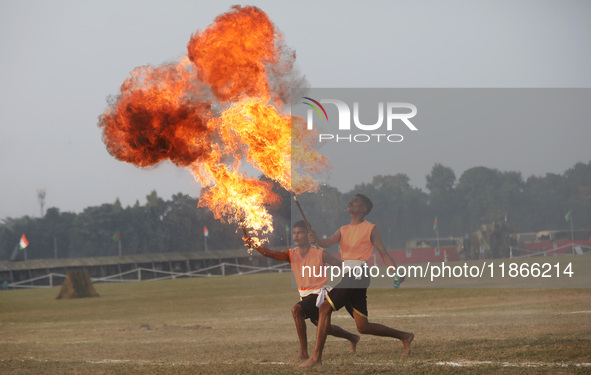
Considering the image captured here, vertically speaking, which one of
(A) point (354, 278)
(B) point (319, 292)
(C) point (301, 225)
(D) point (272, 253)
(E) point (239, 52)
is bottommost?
(B) point (319, 292)

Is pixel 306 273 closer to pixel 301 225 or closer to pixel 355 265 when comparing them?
pixel 301 225

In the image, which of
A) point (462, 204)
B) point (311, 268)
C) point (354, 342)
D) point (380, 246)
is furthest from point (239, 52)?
point (462, 204)

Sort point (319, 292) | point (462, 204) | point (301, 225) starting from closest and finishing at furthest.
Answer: point (319, 292)
point (301, 225)
point (462, 204)

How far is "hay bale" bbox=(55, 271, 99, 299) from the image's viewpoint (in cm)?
4478

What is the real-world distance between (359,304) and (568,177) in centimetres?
3731

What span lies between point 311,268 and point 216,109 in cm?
439

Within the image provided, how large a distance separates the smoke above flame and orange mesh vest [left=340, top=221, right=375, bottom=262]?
92.9 inches

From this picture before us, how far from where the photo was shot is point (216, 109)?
47.4 ft

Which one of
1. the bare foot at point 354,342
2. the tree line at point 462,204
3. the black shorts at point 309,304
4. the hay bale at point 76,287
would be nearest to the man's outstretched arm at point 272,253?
the black shorts at point 309,304

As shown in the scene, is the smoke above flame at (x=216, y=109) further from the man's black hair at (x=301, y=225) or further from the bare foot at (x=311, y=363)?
the bare foot at (x=311, y=363)

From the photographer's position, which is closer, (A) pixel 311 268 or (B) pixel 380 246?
(B) pixel 380 246

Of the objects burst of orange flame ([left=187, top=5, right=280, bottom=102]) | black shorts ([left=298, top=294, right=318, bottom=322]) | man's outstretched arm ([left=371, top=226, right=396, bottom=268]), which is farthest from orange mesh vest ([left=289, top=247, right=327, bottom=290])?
burst of orange flame ([left=187, top=5, right=280, bottom=102])

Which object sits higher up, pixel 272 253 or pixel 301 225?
pixel 301 225

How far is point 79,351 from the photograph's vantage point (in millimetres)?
16062
